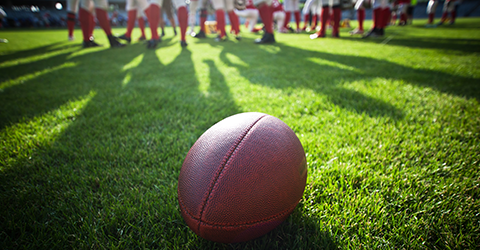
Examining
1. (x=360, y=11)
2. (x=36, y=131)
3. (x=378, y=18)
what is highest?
(x=360, y=11)

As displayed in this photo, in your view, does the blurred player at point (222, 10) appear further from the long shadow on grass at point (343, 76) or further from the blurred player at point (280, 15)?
the blurred player at point (280, 15)

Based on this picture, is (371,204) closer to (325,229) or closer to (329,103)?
(325,229)

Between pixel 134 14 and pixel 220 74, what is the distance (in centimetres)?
520

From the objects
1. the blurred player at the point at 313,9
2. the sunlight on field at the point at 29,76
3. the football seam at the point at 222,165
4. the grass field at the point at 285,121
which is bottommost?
the grass field at the point at 285,121

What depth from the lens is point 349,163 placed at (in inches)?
54.2

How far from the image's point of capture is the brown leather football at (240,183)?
0.83m

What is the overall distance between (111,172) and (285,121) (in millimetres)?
1425

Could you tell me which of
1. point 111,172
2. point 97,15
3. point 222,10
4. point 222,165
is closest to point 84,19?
point 97,15

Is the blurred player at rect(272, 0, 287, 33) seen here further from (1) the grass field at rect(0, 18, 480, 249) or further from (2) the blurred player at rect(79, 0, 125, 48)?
(1) the grass field at rect(0, 18, 480, 249)

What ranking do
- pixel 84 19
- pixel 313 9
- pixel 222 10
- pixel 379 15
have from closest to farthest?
pixel 84 19
pixel 379 15
pixel 222 10
pixel 313 9

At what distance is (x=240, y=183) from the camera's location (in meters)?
0.83

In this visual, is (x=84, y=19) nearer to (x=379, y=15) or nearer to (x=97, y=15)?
(x=97, y=15)

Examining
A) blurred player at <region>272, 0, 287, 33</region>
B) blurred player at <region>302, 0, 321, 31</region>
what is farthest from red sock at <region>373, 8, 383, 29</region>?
blurred player at <region>272, 0, 287, 33</region>

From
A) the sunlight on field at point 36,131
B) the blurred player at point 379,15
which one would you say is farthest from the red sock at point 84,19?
the blurred player at point 379,15
